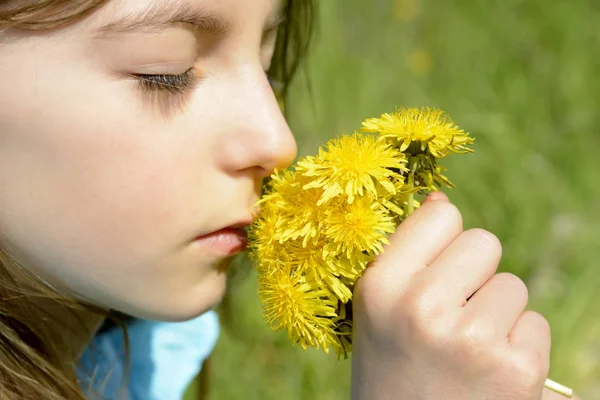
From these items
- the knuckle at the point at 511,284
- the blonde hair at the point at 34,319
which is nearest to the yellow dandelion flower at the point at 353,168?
the knuckle at the point at 511,284

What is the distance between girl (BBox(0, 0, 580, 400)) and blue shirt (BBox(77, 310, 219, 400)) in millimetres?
423

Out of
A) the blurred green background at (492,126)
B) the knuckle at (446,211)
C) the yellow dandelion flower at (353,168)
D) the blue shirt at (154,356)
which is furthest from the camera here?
the blurred green background at (492,126)

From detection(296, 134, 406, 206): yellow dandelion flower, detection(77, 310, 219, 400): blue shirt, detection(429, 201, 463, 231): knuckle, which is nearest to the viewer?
detection(296, 134, 406, 206): yellow dandelion flower

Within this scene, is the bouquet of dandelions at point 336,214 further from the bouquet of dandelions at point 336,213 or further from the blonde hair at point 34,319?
the blonde hair at point 34,319

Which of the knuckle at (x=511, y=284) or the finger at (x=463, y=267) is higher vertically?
the finger at (x=463, y=267)

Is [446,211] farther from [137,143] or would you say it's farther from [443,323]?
[137,143]

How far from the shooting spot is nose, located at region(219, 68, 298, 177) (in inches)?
37.8

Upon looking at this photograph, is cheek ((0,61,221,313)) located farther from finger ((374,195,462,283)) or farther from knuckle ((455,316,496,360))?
knuckle ((455,316,496,360))

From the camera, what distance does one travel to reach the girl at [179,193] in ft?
2.93

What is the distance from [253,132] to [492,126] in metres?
1.34

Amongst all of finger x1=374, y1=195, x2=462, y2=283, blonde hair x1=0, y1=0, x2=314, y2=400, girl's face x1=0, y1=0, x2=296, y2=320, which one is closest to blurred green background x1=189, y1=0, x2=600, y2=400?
blonde hair x1=0, y1=0, x2=314, y2=400

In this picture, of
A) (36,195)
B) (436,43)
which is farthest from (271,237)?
(436,43)

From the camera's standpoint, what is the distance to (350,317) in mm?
970

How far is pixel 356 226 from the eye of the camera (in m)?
0.84
